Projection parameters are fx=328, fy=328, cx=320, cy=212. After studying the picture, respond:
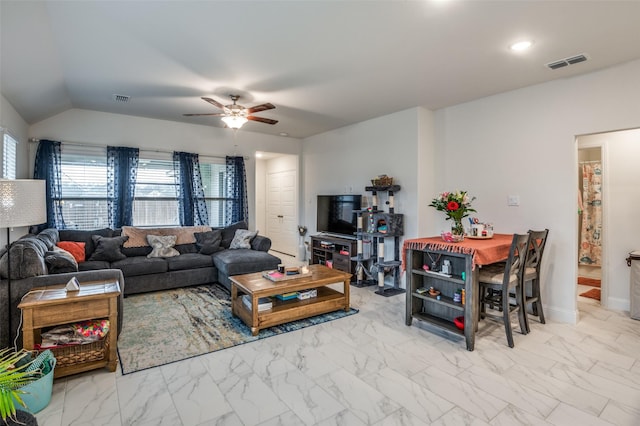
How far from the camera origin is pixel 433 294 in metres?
3.24

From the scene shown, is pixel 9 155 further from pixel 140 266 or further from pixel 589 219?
pixel 589 219

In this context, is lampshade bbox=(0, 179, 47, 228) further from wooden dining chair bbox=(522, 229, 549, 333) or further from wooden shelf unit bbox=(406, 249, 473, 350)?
wooden dining chair bbox=(522, 229, 549, 333)

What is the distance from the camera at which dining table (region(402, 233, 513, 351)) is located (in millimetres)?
2838

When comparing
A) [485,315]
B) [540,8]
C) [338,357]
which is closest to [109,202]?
[338,357]

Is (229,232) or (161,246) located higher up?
(229,232)

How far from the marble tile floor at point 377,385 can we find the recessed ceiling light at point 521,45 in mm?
2635

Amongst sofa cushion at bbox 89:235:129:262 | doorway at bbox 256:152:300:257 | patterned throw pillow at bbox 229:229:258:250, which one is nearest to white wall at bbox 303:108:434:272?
doorway at bbox 256:152:300:257

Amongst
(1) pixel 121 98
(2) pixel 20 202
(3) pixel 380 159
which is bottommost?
(2) pixel 20 202

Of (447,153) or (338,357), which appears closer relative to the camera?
(338,357)

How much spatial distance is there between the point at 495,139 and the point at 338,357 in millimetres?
3269

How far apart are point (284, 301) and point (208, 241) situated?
2172 mm

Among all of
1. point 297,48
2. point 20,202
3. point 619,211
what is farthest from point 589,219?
point 20,202

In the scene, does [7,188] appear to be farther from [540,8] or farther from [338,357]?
[540,8]

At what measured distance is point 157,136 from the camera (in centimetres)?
553
